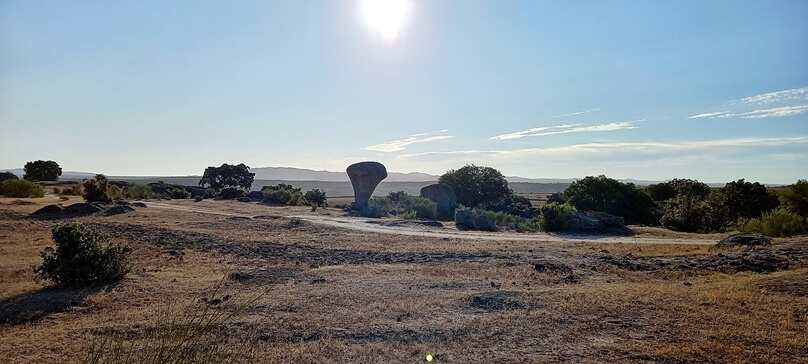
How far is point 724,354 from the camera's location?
619cm

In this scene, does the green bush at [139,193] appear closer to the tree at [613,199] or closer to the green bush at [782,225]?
the tree at [613,199]

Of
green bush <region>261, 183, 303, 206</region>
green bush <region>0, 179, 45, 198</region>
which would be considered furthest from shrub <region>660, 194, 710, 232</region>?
green bush <region>0, 179, 45, 198</region>

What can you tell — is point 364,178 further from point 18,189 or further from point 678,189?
point 678,189

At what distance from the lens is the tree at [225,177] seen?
189 feet

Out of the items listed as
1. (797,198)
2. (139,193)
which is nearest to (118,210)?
(139,193)

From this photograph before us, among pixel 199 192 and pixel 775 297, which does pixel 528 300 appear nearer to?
pixel 775 297

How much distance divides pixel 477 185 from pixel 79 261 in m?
35.4

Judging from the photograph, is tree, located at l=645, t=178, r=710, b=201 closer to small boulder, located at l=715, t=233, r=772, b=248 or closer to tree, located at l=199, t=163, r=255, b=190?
small boulder, located at l=715, t=233, r=772, b=248

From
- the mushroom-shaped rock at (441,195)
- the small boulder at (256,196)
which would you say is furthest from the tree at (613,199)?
the small boulder at (256,196)

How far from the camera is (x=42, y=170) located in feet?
184

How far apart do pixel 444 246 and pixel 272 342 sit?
11.1 m

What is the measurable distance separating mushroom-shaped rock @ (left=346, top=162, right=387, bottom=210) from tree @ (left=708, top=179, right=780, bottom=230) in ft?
70.0

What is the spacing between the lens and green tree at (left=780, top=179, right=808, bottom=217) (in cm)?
2280

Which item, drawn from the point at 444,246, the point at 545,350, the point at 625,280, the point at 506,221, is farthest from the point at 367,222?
the point at 545,350
